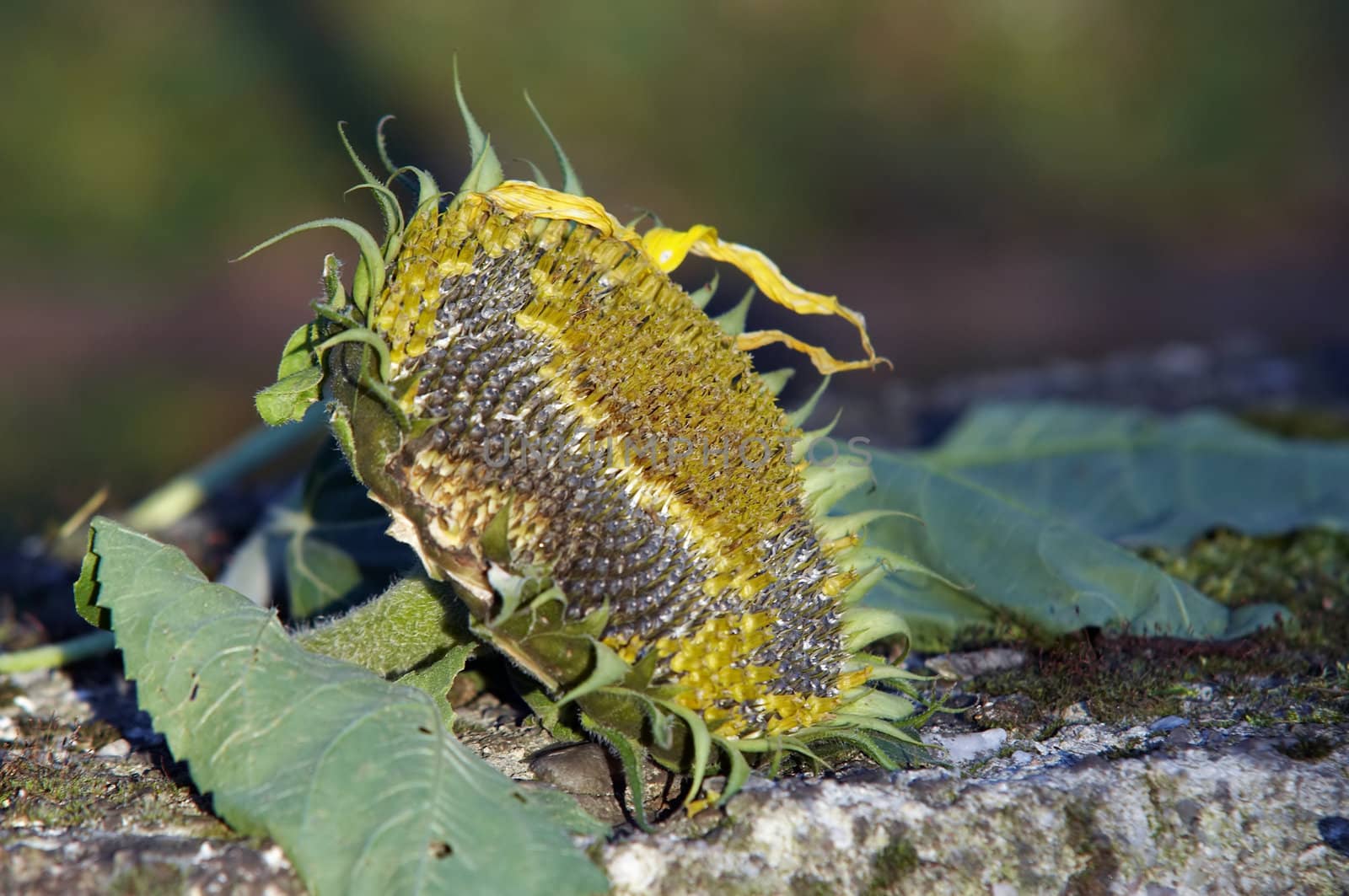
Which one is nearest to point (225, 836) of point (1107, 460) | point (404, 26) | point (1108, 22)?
point (1107, 460)

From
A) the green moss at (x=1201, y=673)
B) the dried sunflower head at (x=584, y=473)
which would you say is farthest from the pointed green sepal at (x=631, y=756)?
the green moss at (x=1201, y=673)

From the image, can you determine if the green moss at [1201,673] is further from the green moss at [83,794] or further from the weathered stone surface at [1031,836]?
the green moss at [83,794]

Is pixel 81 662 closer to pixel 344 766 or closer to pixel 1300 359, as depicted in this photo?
pixel 344 766

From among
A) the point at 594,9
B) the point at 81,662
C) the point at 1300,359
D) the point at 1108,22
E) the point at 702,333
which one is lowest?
the point at 81,662

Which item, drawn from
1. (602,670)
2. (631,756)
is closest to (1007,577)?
(631,756)

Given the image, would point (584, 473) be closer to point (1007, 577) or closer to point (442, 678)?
point (442, 678)

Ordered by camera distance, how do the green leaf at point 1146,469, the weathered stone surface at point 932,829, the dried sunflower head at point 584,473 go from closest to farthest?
the weathered stone surface at point 932,829
the dried sunflower head at point 584,473
the green leaf at point 1146,469

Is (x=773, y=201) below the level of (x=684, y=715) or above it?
above
